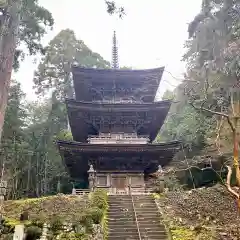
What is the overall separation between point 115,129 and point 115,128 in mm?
68

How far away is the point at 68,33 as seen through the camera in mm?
33844

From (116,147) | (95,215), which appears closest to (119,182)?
(116,147)

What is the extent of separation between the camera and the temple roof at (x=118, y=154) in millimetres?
19125

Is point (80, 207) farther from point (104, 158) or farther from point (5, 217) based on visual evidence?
point (104, 158)

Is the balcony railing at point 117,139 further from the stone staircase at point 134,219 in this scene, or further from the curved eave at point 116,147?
the stone staircase at point 134,219

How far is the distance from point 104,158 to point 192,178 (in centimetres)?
783

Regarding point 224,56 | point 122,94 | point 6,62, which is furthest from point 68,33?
point 6,62

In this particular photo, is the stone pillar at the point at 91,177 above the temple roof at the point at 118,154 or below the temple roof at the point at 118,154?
below

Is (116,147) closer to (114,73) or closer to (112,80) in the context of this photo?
(112,80)

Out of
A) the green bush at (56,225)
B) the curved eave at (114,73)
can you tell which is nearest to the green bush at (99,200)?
the green bush at (56,225)

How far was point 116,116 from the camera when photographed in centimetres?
2183

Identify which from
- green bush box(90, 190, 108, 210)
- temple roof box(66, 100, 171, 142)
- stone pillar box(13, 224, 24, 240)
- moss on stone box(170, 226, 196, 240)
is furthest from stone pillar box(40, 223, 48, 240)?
temple roof box(66, 100, 171, 142)

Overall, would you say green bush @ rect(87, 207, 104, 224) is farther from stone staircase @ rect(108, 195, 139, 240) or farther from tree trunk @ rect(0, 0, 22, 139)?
tree trunk @ rect(0, 0, 22, 139)

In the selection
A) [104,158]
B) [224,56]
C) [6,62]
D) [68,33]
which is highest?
[68,33]
